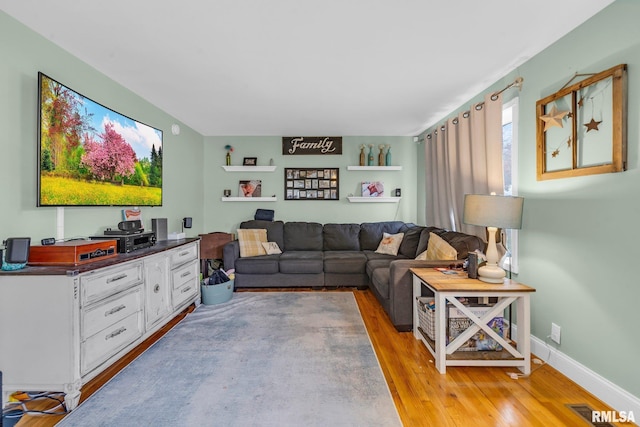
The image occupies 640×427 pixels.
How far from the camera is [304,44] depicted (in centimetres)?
217

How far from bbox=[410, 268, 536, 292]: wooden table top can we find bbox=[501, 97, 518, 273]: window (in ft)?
1.50

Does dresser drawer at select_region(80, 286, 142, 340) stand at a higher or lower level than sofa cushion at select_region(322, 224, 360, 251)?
lower

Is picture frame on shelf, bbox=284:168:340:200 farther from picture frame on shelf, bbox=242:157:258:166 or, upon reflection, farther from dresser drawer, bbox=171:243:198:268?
dresser drawer, bbox=171:243:198:268

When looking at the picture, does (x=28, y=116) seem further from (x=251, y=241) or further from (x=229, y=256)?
(x=251, y=241)

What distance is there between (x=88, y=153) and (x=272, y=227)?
8.73 ft

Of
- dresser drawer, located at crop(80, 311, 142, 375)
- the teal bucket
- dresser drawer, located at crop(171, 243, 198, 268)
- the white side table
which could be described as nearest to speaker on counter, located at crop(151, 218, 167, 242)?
dresser drawer, located at crop(171, 243, 198, 268)

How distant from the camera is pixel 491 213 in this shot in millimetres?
2119

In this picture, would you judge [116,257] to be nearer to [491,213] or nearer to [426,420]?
[426,420]

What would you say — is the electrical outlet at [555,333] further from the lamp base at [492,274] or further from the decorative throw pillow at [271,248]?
the decorative throw pillow at [271,248]

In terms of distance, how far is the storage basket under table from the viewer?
2332mm

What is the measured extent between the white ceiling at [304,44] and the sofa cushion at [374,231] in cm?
193

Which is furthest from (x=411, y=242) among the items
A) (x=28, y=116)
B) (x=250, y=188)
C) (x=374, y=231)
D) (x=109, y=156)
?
(x=28, y=116)

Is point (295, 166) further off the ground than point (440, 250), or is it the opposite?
point (295, 166)

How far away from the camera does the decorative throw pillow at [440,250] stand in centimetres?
281
